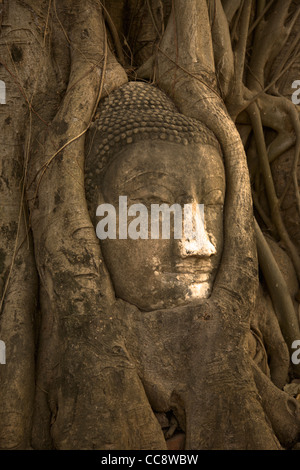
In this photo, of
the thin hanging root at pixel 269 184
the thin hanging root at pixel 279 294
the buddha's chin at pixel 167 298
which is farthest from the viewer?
the thin hanging root at pixel 269 184

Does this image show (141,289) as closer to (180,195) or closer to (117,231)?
(117,231)

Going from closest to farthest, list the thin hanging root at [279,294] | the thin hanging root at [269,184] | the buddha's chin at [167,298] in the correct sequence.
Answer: the buddha's chin at [167,298]
the thin hanging root at [279,294]
the thin hanging root at [269,184]

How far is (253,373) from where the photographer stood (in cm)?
262

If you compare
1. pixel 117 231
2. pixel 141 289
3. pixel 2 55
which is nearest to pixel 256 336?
pixel 141 289

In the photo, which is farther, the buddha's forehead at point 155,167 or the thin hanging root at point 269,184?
the thin hanging root at point 269,184

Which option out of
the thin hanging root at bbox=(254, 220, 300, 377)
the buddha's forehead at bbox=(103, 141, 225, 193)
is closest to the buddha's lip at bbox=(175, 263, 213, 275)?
the buddha's forehead at bbox=(103, 141, 225, 193)

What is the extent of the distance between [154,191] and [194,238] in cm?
29

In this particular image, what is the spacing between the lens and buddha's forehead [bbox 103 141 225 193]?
8.36 feet

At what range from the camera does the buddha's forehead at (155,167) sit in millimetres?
2547

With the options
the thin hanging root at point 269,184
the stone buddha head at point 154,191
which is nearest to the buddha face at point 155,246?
the stone buddha head at point 154,191

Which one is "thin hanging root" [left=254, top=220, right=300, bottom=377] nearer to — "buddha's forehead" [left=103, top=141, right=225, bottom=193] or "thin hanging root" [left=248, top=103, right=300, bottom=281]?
"thin hanging root" [left=248, top=103, right=300, bottom=281]

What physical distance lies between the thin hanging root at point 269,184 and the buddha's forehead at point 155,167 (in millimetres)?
1075

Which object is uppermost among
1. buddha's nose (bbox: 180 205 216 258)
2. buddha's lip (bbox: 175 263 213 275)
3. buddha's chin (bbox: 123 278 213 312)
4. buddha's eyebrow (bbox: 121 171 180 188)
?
buddha's eyebrow (bbox: 121 171 180 188)

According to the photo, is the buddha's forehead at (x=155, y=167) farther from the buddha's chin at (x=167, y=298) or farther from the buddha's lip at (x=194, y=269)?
the buddha's chin at (x=167, y=298)
